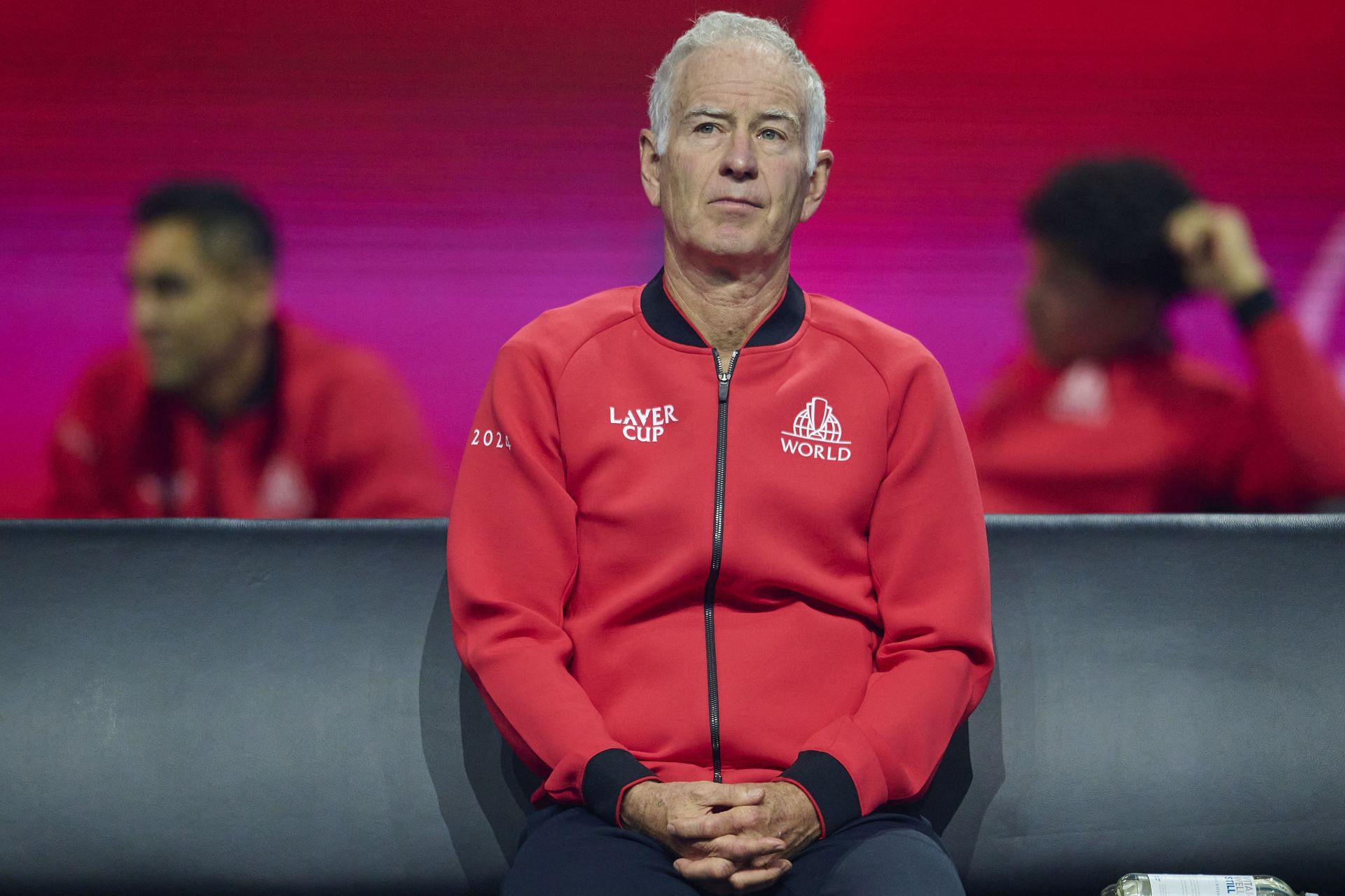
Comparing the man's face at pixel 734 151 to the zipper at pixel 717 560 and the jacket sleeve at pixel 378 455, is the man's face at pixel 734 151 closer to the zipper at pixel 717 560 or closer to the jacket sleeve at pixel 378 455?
the zipper at pixel 717 560

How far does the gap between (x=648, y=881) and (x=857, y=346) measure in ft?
2.25

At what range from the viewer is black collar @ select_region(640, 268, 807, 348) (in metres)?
1.48

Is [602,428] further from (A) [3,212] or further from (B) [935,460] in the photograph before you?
(A) [3,212]

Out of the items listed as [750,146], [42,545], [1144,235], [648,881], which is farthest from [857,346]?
[42,545]

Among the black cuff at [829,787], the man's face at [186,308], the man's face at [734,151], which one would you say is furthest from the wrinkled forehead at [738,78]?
the man's face at [186,308]

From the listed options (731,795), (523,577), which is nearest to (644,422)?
(523,577)

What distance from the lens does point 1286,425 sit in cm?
214

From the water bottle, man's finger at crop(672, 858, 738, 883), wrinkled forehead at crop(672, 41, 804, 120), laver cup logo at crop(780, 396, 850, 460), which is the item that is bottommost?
the water bottle

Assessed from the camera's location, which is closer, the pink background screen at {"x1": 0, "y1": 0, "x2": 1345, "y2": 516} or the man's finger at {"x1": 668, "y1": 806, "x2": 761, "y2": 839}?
the man's finger at {"x1": 668, "y1": 806, "x2": 761, "y2": 839}

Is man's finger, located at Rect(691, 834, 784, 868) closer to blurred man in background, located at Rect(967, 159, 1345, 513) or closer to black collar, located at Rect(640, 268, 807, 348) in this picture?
black collar, located at Rect(640, 268, 807, 348)

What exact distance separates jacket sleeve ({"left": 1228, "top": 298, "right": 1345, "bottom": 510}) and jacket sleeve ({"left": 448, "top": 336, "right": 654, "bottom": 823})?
136 centimetres

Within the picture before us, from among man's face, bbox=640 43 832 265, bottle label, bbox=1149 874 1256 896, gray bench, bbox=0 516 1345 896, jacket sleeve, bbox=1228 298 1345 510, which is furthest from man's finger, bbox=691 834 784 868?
jacket sleeve, bbox=1228 298 1345 510

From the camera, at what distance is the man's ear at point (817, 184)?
1.54m

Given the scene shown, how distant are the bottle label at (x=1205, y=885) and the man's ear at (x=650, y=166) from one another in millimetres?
1044
